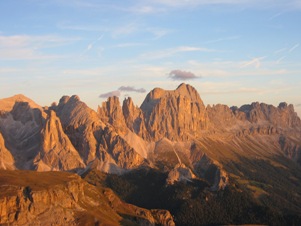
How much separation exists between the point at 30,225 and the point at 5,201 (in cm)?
1277

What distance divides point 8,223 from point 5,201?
891cm

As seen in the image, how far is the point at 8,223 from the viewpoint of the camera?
7628 inches

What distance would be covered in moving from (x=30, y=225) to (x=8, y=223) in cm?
815

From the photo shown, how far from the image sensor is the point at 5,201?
7820 inches

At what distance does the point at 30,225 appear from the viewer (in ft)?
648
